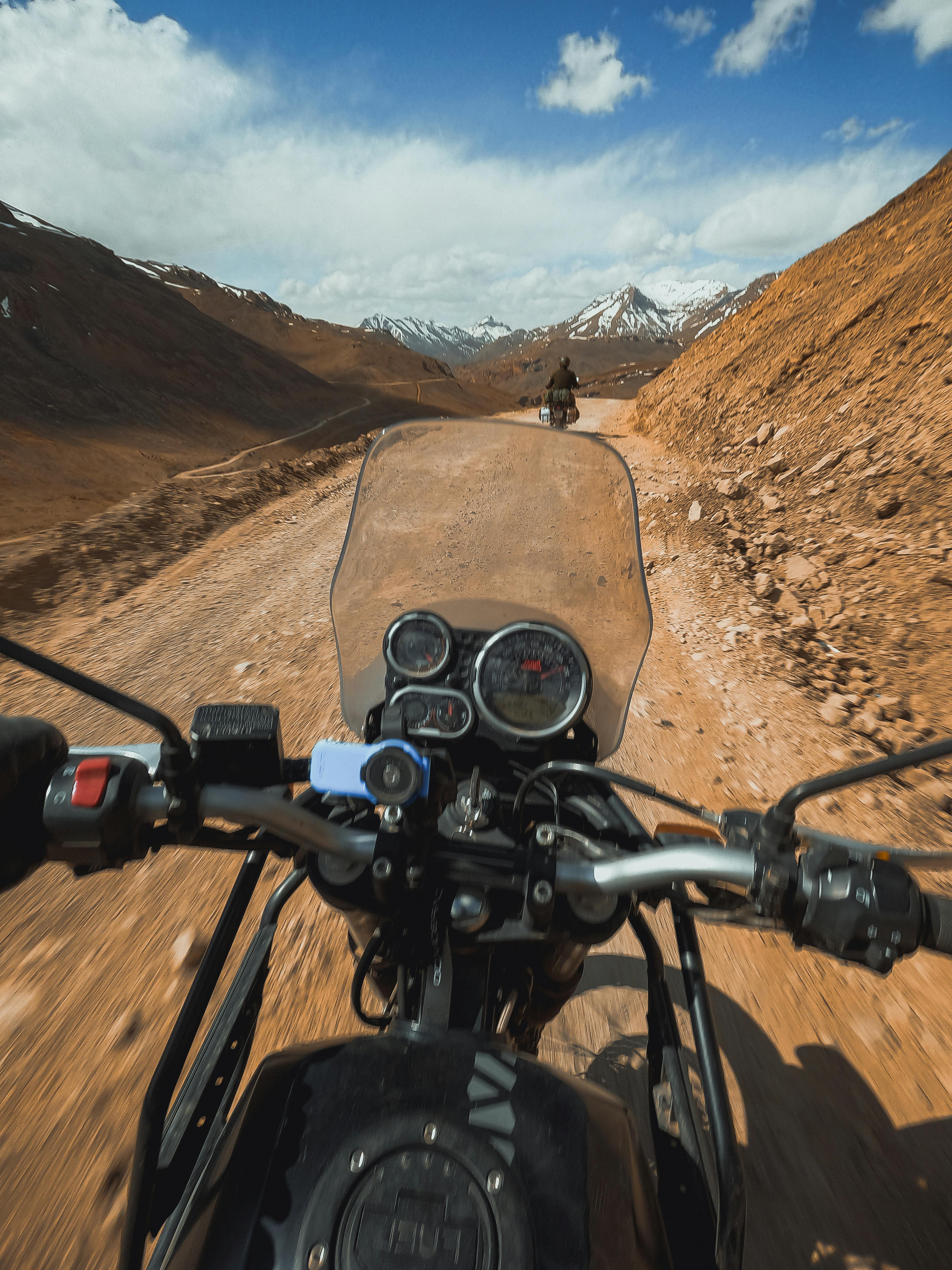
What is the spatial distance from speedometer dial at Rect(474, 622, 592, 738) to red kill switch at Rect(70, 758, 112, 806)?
2.75ft

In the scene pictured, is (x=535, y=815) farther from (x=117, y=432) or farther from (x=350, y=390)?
(x=350, y=390)

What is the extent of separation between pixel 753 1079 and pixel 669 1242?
1325mm

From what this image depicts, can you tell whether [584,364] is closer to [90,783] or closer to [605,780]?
[605,780]

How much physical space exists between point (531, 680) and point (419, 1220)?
108 centimetres

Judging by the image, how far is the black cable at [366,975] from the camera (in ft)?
4.14

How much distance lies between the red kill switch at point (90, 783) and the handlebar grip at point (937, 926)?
1.20 metres

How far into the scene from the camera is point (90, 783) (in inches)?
37.0

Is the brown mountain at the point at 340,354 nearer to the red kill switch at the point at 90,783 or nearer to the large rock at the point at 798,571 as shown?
the large rock at the point at 798,571

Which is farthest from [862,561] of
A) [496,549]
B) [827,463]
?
[496,549]

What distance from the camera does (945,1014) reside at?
2359 mm

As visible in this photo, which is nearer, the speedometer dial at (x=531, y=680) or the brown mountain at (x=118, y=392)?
the speedometer dial at (x=531, y=680)

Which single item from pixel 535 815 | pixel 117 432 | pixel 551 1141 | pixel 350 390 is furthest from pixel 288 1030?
pixel 350 390

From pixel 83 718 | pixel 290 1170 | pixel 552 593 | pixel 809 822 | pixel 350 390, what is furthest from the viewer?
pixel 350 390

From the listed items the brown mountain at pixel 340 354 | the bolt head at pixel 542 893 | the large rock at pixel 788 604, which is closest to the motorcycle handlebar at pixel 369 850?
the bolt head at pixel 542 893
